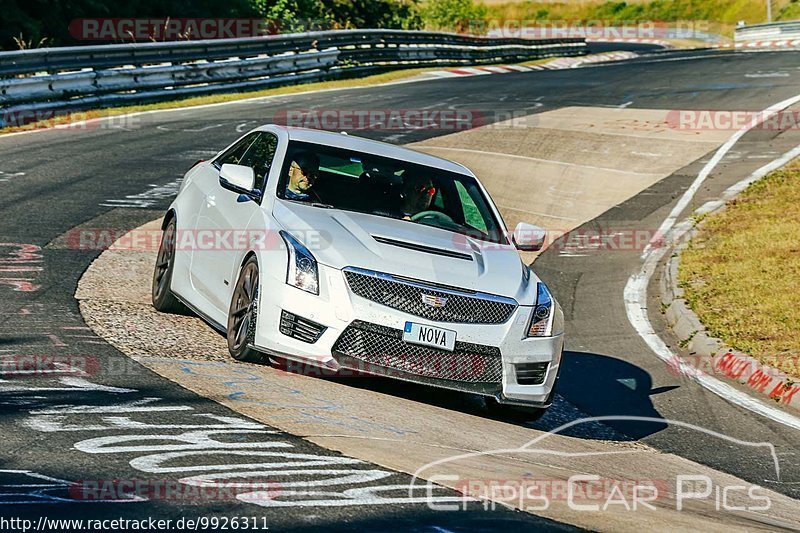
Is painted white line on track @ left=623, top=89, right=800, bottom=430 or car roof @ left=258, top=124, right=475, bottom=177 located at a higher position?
car roof @ left=258, top=124, right=475, bottom=177

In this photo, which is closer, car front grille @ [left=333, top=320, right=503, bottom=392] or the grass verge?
car front grille @ [left=333, top=320, right=503, bottom=392]

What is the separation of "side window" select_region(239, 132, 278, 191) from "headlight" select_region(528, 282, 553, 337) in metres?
2.16

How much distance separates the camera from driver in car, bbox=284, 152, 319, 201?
27.9 feet

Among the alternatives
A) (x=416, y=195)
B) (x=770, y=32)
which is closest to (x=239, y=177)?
(x=416, y=195)

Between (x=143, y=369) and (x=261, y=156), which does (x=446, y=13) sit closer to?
(x=261, y=156)

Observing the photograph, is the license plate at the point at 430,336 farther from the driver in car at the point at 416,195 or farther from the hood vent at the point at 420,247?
the driver in car at the point at 416,195

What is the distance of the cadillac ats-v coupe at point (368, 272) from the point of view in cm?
735

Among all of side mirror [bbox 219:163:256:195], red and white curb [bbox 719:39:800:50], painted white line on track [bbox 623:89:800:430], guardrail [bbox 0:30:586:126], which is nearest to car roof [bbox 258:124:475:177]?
side mirror [bbox 219:163:256:195]

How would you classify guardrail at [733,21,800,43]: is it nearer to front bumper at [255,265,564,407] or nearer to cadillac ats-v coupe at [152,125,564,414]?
cadillac ats-v coupe at [152,125,564,414]

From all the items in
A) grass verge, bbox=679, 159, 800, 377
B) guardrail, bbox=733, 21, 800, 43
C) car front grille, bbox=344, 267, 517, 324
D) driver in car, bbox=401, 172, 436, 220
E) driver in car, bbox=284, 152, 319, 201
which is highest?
driver in car, bbox=284, 152, 319, 201

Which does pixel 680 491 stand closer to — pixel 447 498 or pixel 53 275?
pixel 447 498

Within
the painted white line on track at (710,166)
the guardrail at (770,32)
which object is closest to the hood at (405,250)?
the painted white line on track at (710,166)

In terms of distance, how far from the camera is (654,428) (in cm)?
852

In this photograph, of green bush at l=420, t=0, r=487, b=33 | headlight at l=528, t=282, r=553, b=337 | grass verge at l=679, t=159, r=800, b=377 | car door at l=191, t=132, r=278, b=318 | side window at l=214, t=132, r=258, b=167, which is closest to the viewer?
headlight at l=528, t=282, r=553, b=337
